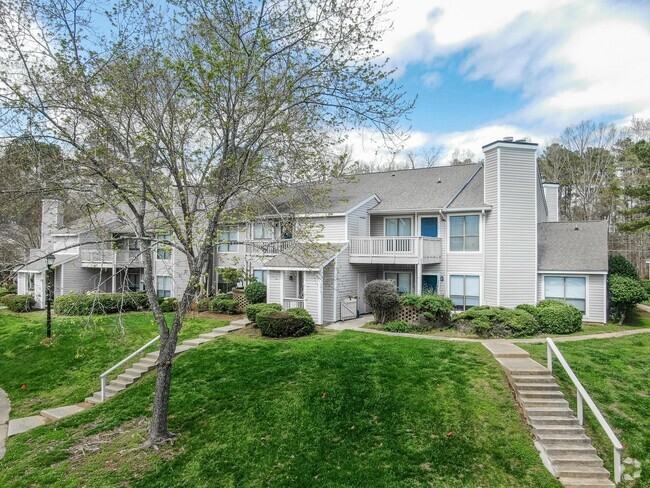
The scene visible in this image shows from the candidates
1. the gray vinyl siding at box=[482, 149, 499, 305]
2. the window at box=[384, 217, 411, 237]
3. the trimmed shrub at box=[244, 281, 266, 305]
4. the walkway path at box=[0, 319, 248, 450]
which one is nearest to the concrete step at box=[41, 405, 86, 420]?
the walkway path at box=[0, 319, 248, 450]

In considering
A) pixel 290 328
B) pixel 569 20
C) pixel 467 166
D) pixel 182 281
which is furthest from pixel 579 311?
pixel 182 281

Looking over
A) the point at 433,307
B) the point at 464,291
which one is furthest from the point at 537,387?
the point at 464,291

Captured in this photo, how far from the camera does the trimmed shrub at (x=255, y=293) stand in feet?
66.4

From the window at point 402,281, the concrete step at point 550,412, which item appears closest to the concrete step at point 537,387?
the concrete step at point 550,412

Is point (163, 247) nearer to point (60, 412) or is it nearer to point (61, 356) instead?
point (60, 412)

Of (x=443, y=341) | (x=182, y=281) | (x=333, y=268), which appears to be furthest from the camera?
(x=182, y=281)

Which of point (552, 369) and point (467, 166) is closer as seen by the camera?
point (552, 369)

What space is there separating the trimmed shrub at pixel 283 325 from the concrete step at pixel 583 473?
31.9 ft

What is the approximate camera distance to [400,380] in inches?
412

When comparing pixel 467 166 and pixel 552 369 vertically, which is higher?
pixel 467 166

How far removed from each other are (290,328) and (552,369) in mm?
8890

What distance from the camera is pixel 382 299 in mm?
16672

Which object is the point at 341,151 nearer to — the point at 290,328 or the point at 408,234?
the point at 290,328

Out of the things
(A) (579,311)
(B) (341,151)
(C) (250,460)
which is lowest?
(C) (250,460)
